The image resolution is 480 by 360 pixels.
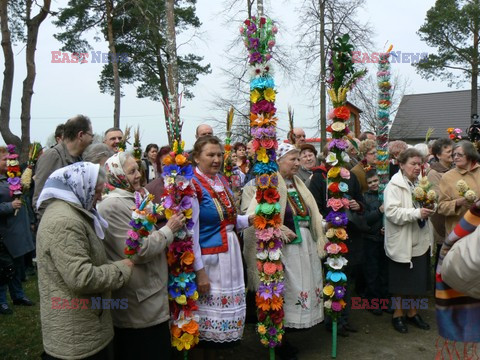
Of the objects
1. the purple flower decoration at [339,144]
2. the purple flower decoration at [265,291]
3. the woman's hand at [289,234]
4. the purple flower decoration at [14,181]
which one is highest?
the purple flower decoration at [339,144]

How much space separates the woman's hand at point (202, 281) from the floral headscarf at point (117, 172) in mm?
985

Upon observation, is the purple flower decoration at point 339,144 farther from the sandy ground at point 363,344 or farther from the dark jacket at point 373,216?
the sandy ground at point 363,344

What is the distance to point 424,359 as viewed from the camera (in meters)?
4.38

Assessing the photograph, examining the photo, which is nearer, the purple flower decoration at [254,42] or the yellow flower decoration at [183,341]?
the yellow flower decoration at [183,341]

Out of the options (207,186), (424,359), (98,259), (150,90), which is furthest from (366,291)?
(150,90)

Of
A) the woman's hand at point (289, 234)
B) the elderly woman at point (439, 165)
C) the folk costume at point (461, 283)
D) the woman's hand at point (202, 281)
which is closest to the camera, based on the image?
the folk costume at point (461, 283)

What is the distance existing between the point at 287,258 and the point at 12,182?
3754mm

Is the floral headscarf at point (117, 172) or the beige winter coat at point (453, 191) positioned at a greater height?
the floral headscarf at point (117, 172)

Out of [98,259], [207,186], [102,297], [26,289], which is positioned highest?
[207,186]

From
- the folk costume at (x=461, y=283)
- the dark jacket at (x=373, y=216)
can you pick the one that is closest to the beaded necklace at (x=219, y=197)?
the folk costume at (x=461, y=283)

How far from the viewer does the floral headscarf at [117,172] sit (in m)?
3.05

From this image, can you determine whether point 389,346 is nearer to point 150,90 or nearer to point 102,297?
point 102,297

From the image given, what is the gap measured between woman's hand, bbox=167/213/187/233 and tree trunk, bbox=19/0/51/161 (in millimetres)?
9478

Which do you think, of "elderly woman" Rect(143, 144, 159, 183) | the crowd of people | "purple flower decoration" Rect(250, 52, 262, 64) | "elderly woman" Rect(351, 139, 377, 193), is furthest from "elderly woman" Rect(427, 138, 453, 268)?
"elderly woman" Rect(143, 144, 159, 183)
